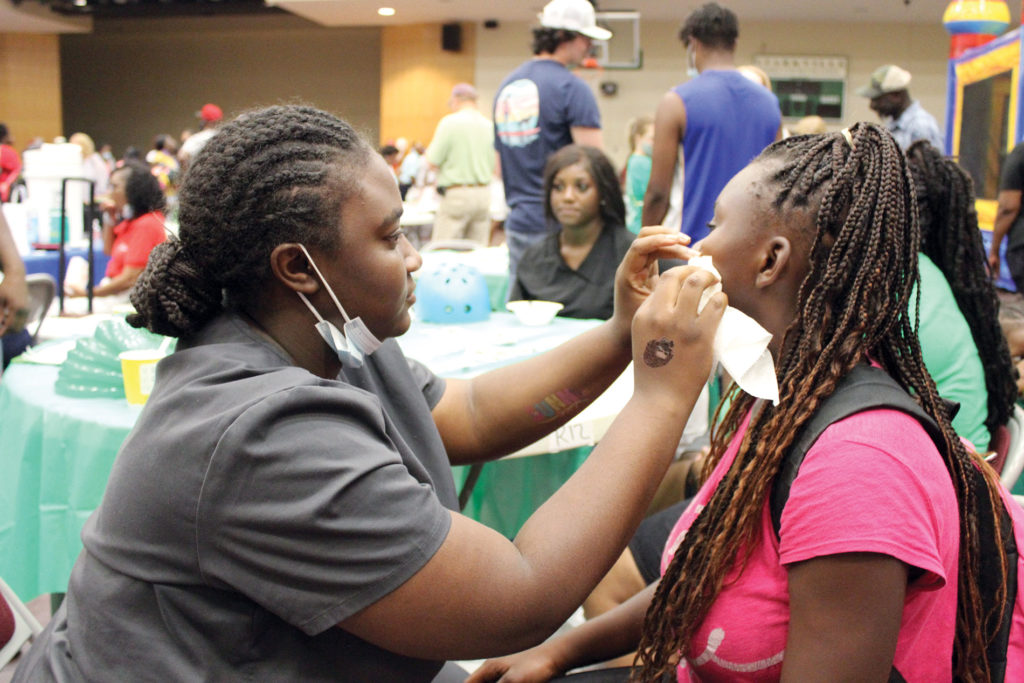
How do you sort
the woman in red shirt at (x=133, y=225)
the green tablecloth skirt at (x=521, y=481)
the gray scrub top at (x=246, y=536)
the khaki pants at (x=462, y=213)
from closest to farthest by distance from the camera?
the gray scrub top at (x=246, y=536) < the green tablecloth skirt at (x=521, y=481) < the woman in red shirt at (x=133, y=225) < the khaki pants at (x=462, y=213)

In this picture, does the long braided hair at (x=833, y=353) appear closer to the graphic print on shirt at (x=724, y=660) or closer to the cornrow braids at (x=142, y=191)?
the graphic print on shirt at (x=724, y=660)

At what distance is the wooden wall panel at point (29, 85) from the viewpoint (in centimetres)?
1714

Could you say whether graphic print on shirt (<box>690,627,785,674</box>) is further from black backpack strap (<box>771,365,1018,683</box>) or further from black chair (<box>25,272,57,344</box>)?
black chair (<box>25,272,57,344</box>)

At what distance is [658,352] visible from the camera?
105 centimetres

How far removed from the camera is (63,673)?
3.27ft

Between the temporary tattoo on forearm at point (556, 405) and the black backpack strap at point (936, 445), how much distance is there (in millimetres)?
446

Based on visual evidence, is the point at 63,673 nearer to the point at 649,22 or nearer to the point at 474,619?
the point at 474,619

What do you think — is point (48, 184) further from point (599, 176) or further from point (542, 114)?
point (599, 176)

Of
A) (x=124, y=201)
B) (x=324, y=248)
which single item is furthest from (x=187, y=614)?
(x=124, y=201)

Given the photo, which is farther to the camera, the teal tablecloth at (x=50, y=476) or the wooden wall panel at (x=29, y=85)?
the wooden wall panel at (x=29, y=85)

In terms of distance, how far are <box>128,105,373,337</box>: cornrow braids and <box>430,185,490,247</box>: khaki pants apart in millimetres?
6584

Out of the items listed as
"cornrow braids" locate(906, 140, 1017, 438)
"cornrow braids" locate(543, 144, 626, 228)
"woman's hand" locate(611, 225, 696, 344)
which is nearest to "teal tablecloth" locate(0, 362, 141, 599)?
"woman's hand" locate(611, 225, 696, 344)

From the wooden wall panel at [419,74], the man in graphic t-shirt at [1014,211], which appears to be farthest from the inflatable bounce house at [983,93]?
the wooden wall panel at [419,74]

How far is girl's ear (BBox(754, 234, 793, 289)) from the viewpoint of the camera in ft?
3.87
